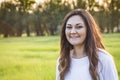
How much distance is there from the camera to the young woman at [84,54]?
39.4 inches

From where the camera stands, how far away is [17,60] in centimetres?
254

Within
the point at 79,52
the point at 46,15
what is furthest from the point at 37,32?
the point at 79,52

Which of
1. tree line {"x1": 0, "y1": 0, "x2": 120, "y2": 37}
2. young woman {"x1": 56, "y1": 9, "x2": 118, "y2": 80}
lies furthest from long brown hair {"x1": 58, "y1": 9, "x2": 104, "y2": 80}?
tree line {"x1": 0, "y1": 0, "x2": 120, "y2": 37}

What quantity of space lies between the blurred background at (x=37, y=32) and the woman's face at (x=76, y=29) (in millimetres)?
1384

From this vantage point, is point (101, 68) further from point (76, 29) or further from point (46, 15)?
point (46, 15)

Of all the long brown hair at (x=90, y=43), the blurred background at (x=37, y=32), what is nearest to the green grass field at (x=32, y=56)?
the blurred background at (x=37, y=32)

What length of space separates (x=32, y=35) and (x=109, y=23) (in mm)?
685

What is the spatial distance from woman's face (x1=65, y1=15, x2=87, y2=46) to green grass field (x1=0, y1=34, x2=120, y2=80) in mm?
1348

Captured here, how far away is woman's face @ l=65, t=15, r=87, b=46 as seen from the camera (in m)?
1.03

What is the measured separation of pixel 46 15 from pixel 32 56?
0.38m

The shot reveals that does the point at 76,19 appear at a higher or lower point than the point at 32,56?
higher

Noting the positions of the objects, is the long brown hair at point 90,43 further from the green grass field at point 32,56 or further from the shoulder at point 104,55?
the green grass field at point 32,56

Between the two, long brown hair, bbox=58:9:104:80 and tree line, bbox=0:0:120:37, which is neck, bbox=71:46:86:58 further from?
tree line, bbox=0:0:120:37

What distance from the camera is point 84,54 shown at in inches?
41.3
